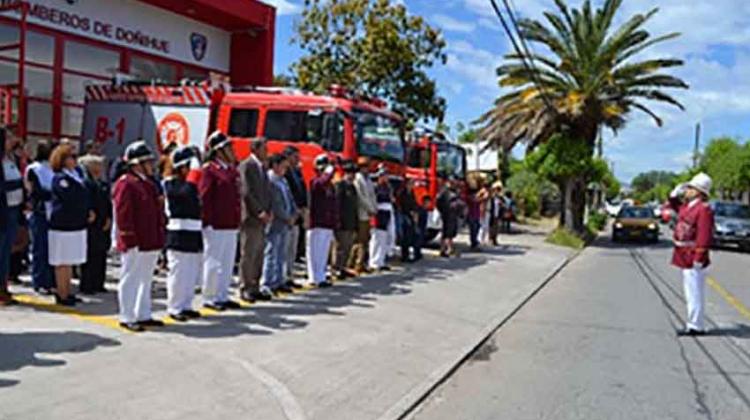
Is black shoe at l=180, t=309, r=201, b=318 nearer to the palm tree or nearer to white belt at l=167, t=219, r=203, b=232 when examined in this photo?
white belt at l=167, t=219, r=203, b=232

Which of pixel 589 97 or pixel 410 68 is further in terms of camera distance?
pixel 410 68

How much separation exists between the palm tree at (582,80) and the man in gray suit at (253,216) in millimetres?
20406

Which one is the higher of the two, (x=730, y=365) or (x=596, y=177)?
(x=596, y=177)

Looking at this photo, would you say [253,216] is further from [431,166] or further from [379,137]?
[431,166]

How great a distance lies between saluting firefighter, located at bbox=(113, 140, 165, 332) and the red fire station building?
4.58 m

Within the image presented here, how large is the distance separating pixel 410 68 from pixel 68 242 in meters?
24.2

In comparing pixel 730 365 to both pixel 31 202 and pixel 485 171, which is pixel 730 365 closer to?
pixel 31 202

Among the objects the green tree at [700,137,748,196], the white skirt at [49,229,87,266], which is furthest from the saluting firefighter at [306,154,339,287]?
the green tree at [700,137,748,196]

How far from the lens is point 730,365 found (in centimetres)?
875

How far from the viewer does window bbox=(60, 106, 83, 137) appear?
54.0ft

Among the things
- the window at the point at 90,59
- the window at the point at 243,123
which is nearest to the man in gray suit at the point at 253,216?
the window at the point at 243,123

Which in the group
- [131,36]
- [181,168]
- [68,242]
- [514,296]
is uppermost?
[131,36]

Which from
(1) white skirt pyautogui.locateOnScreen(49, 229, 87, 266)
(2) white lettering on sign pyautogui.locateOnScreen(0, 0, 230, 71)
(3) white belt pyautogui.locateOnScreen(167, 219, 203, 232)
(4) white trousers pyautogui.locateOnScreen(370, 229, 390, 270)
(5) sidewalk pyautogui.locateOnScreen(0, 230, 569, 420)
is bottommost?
(5) sidewalk pyautogui.locateOnScreen(0, 230, 569, 420)

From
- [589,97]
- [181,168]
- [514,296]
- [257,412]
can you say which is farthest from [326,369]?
[589,97]
